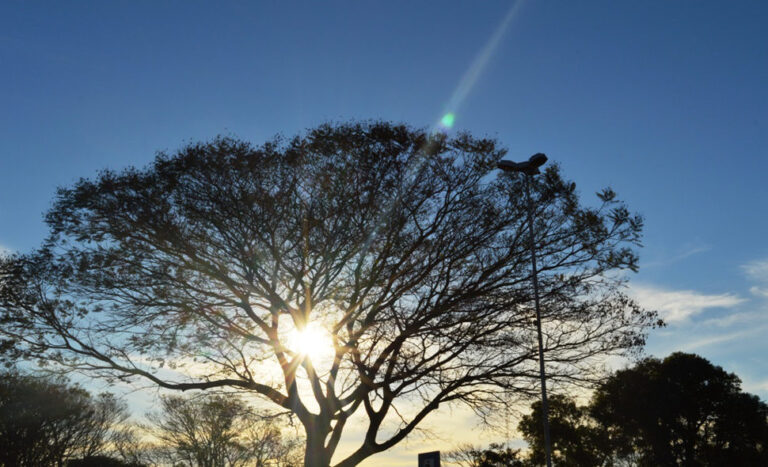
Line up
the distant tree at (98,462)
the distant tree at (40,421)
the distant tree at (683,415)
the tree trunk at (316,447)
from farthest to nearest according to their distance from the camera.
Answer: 1. the distant tree at (683,415)
2. the distant tree at (98,462)
3. the distant tree at (40,421)
4. the tree trunk at (316,447)

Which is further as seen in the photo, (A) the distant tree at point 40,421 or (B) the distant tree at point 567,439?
(B) the distant tree at point 567,439

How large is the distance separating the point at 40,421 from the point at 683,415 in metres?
33.5

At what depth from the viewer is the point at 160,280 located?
1446 cm

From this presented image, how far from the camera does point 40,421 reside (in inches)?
981

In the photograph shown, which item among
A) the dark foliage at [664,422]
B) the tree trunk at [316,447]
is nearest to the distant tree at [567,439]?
the dark foliage at [664,422]

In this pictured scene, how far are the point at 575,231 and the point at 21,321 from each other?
14298 millimetres

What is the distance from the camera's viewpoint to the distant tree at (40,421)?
23891mm

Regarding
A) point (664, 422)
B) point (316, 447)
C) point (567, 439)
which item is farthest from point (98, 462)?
point (664, 422)

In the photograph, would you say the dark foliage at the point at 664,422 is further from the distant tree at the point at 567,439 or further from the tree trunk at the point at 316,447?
the tree trunk at the point at 316,447

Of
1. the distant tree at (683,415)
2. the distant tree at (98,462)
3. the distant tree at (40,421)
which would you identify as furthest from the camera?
the distant tree at (683,415)

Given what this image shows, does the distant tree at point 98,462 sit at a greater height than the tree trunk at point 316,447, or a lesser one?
lesser

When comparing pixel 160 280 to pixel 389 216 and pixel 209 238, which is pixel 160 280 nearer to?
pixel 209 238

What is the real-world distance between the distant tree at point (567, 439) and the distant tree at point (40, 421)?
2146 centimetres

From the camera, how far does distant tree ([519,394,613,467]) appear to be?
98.7 ft
